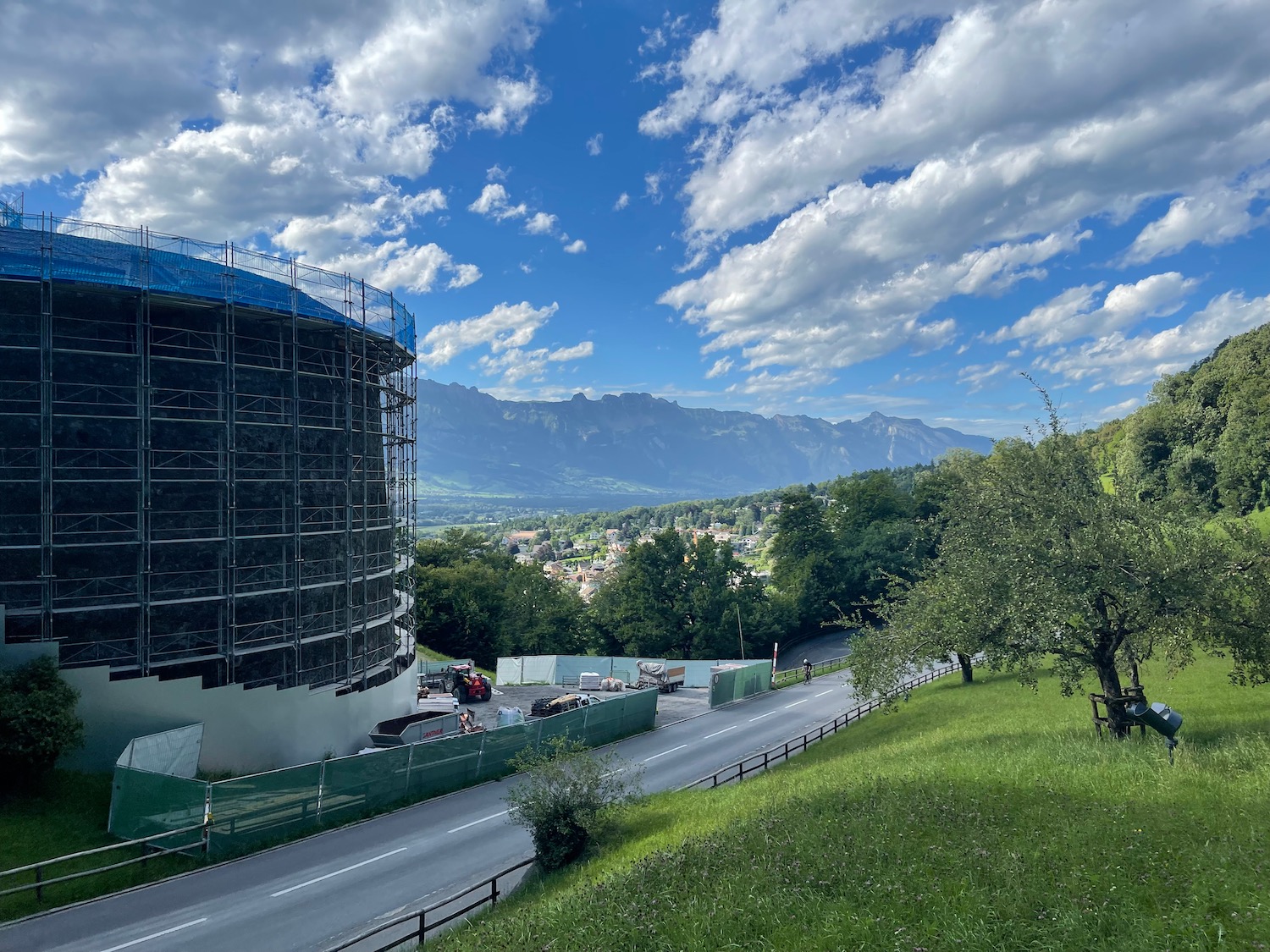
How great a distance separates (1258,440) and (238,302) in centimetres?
6782

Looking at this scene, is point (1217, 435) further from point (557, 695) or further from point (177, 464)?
point (177, 464)

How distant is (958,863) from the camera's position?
35.8 ft

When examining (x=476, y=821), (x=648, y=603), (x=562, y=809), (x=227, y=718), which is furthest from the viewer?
(x=648, y=603)

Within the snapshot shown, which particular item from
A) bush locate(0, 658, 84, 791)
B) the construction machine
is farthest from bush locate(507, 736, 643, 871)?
the construction machine

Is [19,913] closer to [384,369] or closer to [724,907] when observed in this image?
[724,907]

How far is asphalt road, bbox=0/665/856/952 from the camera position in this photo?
14914mm

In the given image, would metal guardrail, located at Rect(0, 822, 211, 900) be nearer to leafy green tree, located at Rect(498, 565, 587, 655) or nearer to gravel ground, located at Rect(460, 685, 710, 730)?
gravel ground, located at Rect(460, 685, 710, 730)

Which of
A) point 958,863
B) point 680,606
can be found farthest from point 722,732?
point 680,606

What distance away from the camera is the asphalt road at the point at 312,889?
48.9 ft

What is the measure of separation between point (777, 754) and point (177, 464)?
24847 mm

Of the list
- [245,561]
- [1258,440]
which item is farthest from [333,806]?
[1258,440]

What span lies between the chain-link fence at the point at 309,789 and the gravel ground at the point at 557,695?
25.9 feet

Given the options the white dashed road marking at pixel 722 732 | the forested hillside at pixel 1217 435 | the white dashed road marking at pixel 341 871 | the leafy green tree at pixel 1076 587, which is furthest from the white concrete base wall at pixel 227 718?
the forested hillside at pixel 1217 435

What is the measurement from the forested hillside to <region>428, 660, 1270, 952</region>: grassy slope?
40748 millimetres
